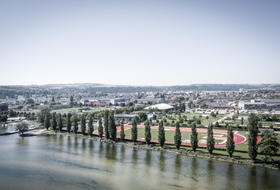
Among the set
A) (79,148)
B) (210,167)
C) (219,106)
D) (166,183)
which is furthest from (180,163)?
(219,106)

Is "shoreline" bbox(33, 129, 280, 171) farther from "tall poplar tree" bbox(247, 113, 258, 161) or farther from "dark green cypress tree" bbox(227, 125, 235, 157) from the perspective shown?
"tall poplar tree" bbox(247, 113, 258, 161)

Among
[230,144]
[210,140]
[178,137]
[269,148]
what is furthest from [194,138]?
[269,148]

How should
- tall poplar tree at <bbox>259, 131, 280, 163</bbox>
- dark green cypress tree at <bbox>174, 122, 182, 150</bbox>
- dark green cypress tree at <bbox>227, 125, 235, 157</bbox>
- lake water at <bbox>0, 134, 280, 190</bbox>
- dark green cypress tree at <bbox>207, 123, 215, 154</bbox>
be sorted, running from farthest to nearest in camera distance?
dark green cypress tree at <bbox>174, 122, 182, 150</bbox>, dark green cypress tree at <bbox>207, 123, 215, 154</bbox>, dark green cypress tree at <bbox>227, 125, 235, 157</bbox>, tall poplar tree at <bbox>259, 131, 280, 163</bbox>, lake water at <bbox>0, 134, 280, 190</bbox>

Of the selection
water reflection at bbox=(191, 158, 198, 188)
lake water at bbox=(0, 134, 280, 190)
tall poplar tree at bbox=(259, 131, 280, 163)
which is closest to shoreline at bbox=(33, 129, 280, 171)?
lake water at bbox=(0, 134, 280, 190)

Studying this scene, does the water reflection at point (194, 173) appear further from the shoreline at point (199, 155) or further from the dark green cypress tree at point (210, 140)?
the dark green cypress tree at point (210, 140)

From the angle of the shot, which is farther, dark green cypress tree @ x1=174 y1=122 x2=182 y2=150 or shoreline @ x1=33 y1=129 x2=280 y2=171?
dark green cypress tree @ x1=174 y1=122 x2=182 y2=150

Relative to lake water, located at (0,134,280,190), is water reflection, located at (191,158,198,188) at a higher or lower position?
higher

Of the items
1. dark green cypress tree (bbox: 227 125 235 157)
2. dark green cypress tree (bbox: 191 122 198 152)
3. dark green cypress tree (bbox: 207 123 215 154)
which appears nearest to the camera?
dark green cypress tree (bbox: 227 125 235 157)

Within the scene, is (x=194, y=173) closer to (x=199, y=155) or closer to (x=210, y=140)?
(x=199, y=155)
